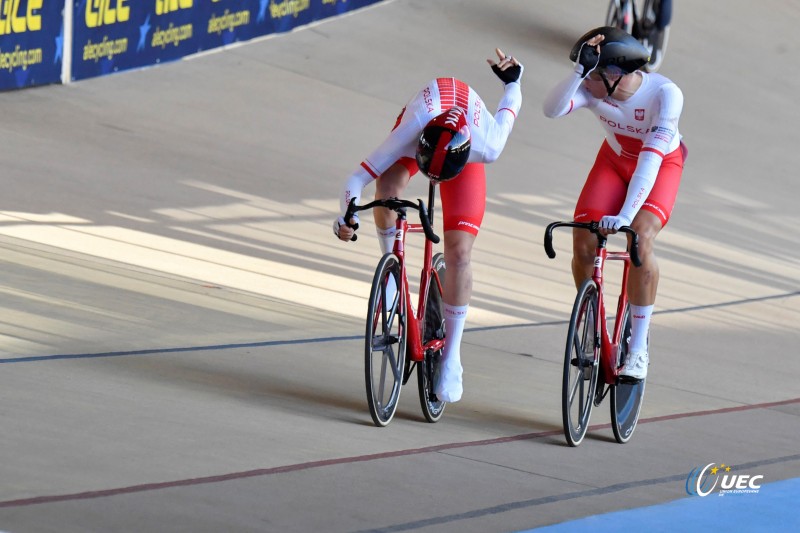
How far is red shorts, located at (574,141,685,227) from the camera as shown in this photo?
519 centimetres

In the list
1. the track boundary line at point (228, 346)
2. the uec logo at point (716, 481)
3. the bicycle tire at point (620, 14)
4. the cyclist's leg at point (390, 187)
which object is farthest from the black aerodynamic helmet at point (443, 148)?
the bicycle tire at point (620, 14)

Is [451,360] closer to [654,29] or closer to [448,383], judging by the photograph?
[448,383]

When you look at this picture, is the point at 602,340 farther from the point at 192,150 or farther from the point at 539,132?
the point at 539,132

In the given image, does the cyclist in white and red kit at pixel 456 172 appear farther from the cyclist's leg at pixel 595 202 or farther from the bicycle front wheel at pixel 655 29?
the bicycle front wheel at pixel 655 29

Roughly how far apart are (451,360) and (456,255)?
41cm

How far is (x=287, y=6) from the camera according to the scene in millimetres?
15945

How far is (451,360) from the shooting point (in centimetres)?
508

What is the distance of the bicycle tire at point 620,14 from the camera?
1705cm

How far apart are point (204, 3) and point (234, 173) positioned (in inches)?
180

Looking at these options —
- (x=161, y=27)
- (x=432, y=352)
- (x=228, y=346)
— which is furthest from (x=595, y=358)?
(x=161, y=27)

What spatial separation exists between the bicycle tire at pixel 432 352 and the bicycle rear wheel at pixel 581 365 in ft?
1.65

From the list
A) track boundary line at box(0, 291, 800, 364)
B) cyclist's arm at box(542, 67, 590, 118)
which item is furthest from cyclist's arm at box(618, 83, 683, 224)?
track boundary line at box(0, 291, 800, 364)

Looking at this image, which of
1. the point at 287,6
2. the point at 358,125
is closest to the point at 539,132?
the point at 358,125

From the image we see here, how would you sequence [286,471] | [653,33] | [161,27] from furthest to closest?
[653,33]
[161,27]
[286,471]
